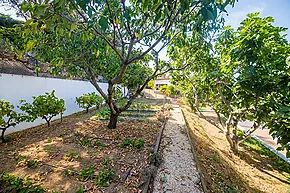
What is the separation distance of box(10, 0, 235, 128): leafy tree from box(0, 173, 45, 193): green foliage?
1967 millimetres

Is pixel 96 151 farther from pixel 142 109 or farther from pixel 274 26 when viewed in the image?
pixel 142 109

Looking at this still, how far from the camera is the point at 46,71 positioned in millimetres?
6602

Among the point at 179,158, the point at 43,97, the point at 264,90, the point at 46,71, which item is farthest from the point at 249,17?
the point at 46,71

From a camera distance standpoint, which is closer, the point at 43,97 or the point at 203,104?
the point at 43,97

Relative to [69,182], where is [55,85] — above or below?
above

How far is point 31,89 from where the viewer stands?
566 cm

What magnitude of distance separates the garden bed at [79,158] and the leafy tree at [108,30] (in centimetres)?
136

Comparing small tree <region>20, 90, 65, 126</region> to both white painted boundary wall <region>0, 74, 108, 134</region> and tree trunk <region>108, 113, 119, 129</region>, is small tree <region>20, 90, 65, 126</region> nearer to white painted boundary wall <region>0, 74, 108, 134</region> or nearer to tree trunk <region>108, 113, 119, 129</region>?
white painted boundary wall <region>0, 74, 108, 134</region>

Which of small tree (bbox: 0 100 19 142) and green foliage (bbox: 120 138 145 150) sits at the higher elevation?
small tree (bbox: 0 100 19 142)

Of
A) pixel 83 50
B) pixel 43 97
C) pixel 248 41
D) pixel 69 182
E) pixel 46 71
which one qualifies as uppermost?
pixel 248 41

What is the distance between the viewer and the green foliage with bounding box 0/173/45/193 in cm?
225

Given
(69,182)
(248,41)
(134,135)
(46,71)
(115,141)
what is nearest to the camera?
(69,182)

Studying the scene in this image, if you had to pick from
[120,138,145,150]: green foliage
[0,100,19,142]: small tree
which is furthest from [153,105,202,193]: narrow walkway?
[0,100,19,142]: small tree

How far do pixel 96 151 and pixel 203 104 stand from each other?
878 centimetres
